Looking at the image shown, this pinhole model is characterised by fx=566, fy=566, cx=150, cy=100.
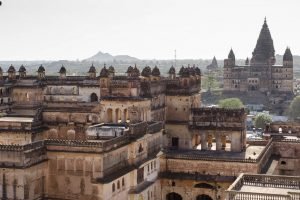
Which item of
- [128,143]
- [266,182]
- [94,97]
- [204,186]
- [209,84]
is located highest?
[94,97]

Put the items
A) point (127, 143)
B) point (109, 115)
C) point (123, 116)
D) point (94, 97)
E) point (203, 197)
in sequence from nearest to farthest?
1. point (127, 143)
2. point (203, 197)
3. point (123, 116)
4. point (109, 115)
5. point (94, 97)

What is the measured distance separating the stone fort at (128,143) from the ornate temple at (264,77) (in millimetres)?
80170

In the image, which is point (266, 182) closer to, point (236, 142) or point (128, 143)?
point (128, 143)

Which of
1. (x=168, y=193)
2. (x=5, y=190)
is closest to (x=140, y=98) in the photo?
(x=168, y=193)

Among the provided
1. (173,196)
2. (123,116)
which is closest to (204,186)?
(173,196)

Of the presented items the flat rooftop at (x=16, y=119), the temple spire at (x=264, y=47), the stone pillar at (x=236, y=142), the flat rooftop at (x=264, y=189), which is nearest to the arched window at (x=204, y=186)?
the stone pillar at (x=236, y=142)

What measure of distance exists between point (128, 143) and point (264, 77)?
10564 centimetres

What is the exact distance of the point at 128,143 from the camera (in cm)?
4131

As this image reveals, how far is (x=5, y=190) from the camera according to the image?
3547 cm

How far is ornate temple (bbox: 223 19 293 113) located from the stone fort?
263ft

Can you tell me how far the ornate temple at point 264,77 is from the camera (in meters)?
Result: 137

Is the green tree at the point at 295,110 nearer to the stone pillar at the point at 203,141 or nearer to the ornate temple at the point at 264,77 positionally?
the ornate temple at the point at 264,77

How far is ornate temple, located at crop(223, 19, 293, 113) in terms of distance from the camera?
5394 inches

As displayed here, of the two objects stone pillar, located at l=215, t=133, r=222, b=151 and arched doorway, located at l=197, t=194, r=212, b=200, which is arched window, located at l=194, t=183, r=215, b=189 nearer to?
arched doorway, located at l=197, t=194, r=212, b=200
